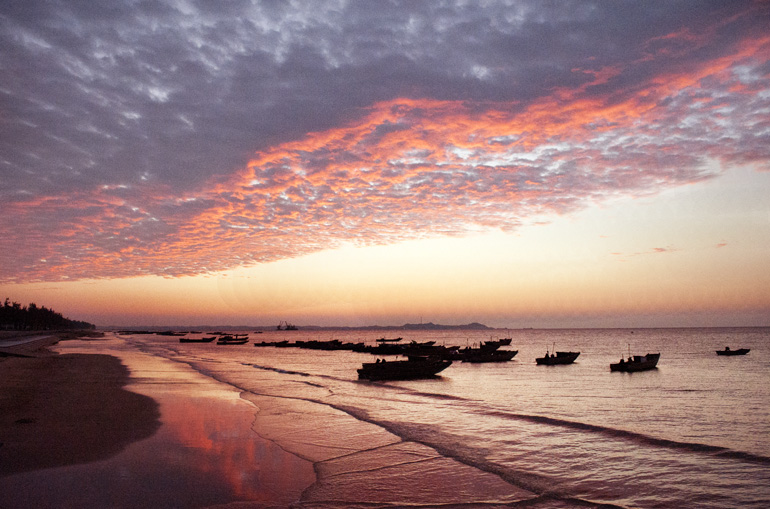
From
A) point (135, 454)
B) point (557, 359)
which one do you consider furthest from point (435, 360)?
point (135, 454)

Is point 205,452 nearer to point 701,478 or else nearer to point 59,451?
point 59,451

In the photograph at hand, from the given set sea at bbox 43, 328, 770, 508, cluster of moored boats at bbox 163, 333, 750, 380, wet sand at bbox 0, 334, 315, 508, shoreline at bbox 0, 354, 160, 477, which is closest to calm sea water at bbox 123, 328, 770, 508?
sea at bbox 43, 328, 770, 508

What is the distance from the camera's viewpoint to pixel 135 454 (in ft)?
44.4

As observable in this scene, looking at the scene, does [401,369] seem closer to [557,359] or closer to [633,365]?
[633,365]

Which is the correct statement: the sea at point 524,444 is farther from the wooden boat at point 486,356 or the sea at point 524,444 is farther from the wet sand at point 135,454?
the wooden boat at point 486,356

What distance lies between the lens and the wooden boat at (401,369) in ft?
136

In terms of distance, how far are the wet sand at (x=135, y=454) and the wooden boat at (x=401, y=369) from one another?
1783 cm

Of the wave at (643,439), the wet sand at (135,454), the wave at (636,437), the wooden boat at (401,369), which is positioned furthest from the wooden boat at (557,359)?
→ the wet sand at (135,454)

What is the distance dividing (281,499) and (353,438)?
7.16 meters

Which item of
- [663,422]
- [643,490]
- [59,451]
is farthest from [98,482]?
[663,422]

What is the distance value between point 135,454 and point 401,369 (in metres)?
30.7

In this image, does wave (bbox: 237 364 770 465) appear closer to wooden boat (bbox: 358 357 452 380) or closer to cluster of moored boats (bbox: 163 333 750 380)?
wooden boat (bbox: 358 357 452 380)

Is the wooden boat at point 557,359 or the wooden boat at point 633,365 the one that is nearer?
the wooden boat at point 633,365

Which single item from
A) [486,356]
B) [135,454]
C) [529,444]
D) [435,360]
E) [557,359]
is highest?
[135,454]
